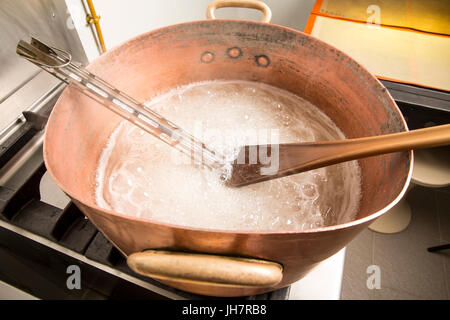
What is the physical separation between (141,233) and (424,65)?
807 mm

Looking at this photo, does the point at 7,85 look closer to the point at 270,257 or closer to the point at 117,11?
the point at 117,11

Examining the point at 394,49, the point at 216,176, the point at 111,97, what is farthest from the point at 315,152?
the point at 394,49

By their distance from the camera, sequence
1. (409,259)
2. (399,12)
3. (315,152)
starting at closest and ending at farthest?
(315,152), (399,12), (409,259)

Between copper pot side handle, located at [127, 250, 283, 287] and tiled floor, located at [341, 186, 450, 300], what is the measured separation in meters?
0.84

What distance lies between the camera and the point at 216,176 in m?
0.49

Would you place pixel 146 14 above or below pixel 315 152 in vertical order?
above

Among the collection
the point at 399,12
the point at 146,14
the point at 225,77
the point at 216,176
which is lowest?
the point at 216,176

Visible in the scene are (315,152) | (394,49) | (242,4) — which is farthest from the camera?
(394,49)

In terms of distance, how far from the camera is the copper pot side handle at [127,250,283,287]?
273mm

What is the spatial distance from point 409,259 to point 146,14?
1.16 meters

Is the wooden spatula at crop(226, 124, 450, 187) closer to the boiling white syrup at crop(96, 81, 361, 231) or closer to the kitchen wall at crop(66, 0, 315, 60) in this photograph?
the boiling white syrup at crop(96, 81, 361, 231)

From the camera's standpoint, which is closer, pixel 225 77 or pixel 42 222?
pixel 42 222

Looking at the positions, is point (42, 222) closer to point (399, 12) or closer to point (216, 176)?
point (216, 176)
